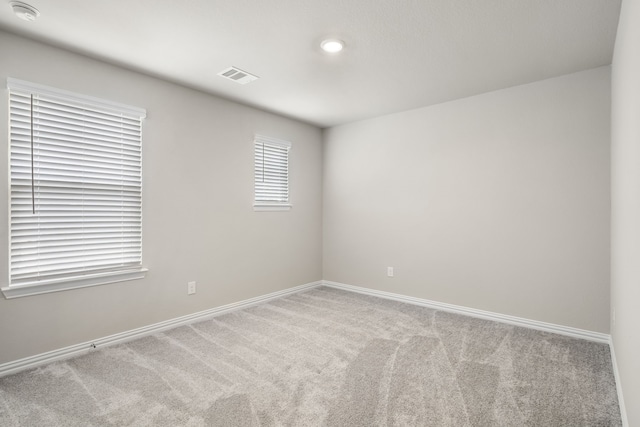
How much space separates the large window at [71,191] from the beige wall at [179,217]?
3.0 inches

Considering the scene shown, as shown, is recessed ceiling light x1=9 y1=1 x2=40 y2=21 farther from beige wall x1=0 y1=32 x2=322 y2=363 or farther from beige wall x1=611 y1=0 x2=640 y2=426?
beige wall x1=611 y1=0 x2=640 y2=426

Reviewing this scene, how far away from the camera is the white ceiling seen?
206cm

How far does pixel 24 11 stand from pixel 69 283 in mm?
1909

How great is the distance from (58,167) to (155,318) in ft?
5.11

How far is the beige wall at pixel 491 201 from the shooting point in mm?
2932

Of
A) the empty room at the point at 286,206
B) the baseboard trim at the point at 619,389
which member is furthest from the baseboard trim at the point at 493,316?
the baseboard trim at the point at 619,389

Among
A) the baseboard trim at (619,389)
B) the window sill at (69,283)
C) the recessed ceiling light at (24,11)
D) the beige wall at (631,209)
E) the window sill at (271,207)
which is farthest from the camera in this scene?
the window sill at (271,207)

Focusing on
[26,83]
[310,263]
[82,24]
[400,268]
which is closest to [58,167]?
[26,83]

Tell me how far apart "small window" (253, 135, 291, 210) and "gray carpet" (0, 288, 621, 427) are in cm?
160

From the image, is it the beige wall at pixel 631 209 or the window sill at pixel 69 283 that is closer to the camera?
the beige wall at pixel 631 209

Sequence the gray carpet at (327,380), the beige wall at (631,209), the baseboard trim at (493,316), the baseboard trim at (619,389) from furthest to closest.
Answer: the baseboard trim at (493,316), the gray carpet at (327,380), the baseboard trim at (619,389), the beige wall at (631,209)

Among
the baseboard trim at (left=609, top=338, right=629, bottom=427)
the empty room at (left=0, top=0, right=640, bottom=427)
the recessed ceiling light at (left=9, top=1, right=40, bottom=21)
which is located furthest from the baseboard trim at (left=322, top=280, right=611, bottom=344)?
the recessed ceiling light at (left=9, top=1, right=40, bottom=21)

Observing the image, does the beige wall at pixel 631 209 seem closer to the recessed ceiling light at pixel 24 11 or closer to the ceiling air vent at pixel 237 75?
the ceiling air vent at pixel 237 75

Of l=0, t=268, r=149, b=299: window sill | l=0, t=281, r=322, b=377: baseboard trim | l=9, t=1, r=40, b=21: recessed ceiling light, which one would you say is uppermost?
l=9, t=1, r=40, b=21: recessed ceiling light
